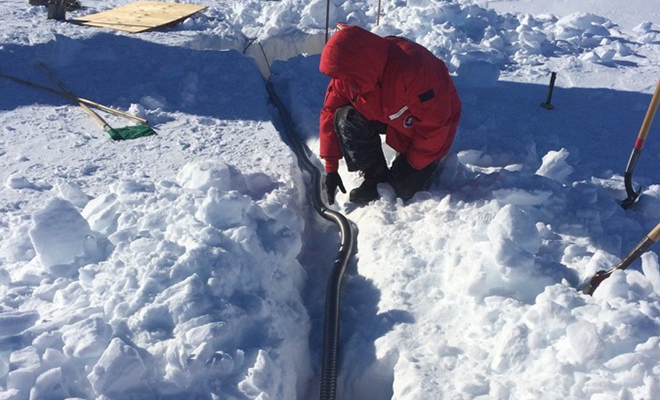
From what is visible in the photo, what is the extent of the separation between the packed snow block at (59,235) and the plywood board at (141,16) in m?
3.77

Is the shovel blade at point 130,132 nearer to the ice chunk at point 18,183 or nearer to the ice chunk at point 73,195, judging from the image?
the ice chunk at point 18,183

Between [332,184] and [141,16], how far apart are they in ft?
13.3

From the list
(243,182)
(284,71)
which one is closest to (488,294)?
(243,182)

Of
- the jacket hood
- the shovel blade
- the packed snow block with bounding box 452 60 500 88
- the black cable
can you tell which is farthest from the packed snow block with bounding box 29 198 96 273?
the packed snow block with bounding box 452 60 500 88

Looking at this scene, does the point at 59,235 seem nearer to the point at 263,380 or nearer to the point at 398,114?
the point at 263,380

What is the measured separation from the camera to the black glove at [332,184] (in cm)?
358

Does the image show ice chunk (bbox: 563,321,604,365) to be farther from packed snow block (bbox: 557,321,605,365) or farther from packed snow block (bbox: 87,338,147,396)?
packed snow block (bbox: 87,338,147,396)

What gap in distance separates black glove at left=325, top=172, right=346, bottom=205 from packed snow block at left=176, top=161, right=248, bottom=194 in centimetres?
49

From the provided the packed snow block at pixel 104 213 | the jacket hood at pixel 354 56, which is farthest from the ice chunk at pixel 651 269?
the packed snow block at pixel 104 213

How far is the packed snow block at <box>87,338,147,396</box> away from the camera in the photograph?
81.8 inches

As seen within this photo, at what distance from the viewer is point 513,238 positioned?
2.64 meters

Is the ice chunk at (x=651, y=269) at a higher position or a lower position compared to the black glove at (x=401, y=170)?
higher

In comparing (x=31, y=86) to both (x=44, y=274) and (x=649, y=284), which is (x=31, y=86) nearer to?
(x=44, y=274)

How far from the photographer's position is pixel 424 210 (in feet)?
10.9
